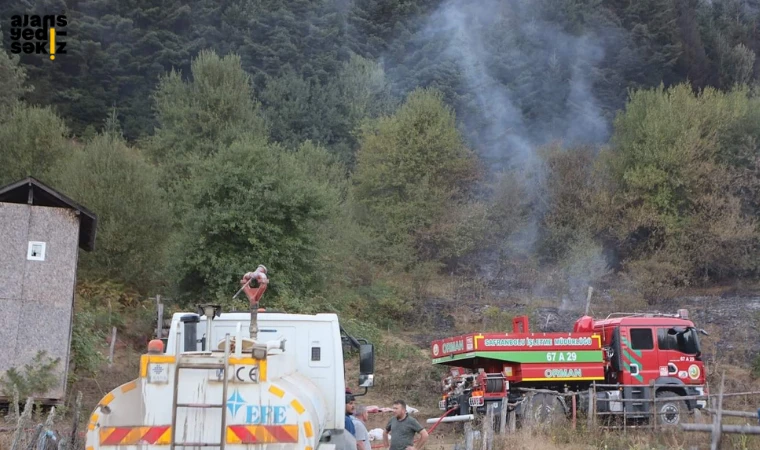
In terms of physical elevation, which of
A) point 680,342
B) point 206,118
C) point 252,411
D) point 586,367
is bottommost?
point 252,411

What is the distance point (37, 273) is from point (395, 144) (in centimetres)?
2973

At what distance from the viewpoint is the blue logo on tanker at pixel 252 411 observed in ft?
27.8

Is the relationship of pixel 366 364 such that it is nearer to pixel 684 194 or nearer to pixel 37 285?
pixel 37 285

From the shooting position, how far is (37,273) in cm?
1805

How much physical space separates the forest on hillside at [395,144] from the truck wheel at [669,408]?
1191 cm

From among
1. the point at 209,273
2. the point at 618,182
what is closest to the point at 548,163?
the point at 618,182

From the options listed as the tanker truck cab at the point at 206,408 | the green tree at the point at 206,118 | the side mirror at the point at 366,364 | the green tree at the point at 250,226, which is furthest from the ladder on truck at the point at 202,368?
the green tree at the point at 206,118

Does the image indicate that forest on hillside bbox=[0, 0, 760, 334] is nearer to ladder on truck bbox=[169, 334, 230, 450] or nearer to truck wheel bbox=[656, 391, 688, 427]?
truck wheel bbox=[656, 391, 688, 427]

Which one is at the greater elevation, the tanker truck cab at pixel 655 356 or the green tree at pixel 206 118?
the green tree at pixel 206 118

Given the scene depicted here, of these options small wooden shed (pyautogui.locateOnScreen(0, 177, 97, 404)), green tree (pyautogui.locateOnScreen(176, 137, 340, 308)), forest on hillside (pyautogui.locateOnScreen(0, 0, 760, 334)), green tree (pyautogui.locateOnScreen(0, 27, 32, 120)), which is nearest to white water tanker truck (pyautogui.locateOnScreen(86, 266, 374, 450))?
small wooden shed (pyautogui.locateOnScreen(0, 177, 97, 404))

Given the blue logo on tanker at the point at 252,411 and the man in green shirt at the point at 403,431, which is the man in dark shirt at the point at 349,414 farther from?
the blue logo on tanker at the point at 252,411

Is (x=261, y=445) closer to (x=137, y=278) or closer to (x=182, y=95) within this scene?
(x=137, y=278)

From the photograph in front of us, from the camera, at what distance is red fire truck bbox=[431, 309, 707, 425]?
20.6 metres

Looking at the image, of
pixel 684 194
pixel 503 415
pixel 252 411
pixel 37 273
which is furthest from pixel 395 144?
pixel 252 411
